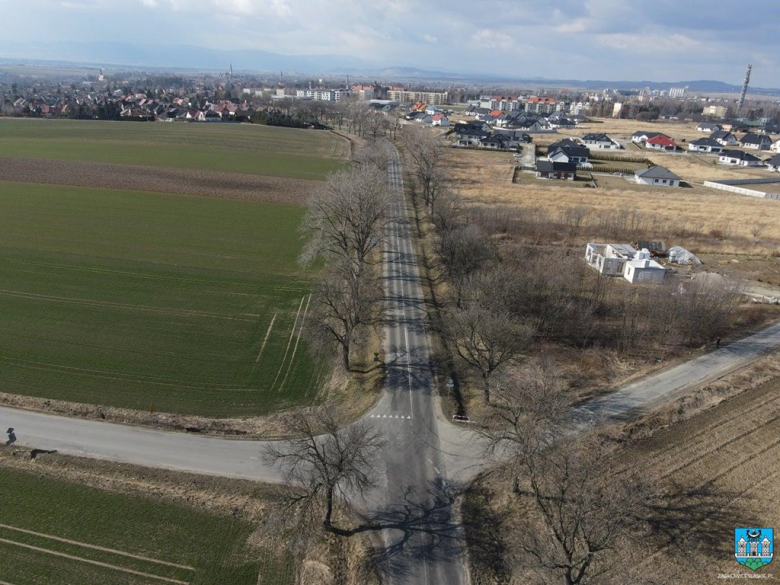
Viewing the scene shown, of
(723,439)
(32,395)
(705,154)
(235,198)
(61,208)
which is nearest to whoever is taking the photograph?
(723,439)

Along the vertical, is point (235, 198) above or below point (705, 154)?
below

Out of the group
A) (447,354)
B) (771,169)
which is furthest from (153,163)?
(771,169)

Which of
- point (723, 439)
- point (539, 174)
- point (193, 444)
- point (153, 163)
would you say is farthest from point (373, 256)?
point (153, 163)

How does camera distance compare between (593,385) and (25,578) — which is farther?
(593,385)

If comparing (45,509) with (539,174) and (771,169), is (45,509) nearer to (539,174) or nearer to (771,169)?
(539,174)

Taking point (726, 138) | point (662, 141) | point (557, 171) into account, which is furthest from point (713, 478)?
point (726, 138)

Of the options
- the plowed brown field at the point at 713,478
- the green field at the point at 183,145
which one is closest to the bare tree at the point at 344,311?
the plowed brown field at the point at 713,478

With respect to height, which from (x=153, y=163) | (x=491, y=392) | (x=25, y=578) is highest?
(x=153, y=163)

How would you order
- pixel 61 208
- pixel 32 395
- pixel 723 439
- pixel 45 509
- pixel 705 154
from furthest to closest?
1. pixel 705 154
2. pixel 61 208
3. pixel 32 395
4. pixel 723 439
5. pixel 45 509
